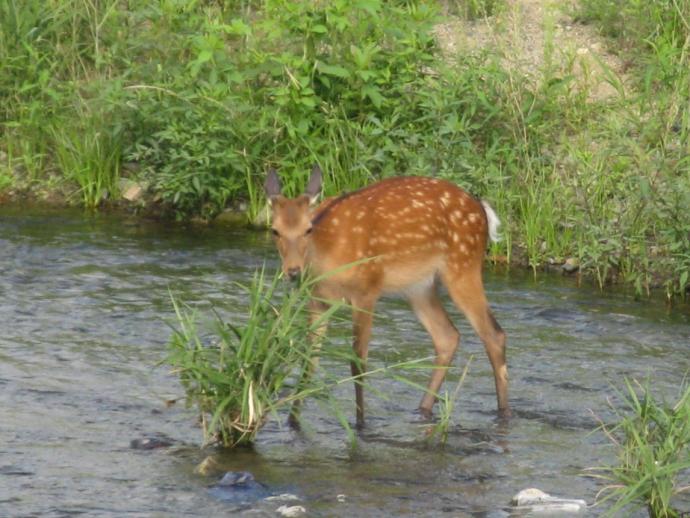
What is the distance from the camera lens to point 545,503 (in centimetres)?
739

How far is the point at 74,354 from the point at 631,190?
171 inches

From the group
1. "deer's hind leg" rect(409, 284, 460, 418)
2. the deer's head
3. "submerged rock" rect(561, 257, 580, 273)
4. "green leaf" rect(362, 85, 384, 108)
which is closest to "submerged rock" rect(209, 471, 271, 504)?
the deer's head

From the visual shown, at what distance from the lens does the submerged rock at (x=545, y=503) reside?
7340 mm

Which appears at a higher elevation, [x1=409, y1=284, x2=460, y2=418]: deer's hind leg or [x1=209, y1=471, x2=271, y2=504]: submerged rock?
[x1=409, y1=284, x2=460, y2=418]: deer's hind leg

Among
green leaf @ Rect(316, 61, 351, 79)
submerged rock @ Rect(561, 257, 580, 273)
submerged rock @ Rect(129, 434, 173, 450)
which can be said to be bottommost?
submerged rock @ Rect(129, 434, 173, 450)

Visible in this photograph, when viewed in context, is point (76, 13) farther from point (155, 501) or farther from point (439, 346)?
point (155, 501)

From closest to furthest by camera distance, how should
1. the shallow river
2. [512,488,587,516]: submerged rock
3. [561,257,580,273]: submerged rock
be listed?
[512,488,587,516]: submerged rock → the shallow river → [561,257,580,273]: submerged rock

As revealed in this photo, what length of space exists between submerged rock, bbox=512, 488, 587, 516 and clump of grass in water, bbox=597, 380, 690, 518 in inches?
6.2

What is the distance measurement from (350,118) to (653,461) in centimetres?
679

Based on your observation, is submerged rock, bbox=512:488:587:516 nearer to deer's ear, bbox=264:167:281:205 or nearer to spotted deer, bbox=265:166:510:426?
spotted deer, bbox=265:166:510:426

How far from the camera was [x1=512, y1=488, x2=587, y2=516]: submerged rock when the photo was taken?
7340mm

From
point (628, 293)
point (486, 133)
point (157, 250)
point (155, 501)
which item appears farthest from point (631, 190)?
point (155, 501)

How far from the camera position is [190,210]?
43.8ft

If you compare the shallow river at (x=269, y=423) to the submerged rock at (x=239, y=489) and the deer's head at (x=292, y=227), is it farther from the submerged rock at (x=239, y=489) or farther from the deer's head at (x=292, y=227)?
the deer's head at (x=292, y=227)
